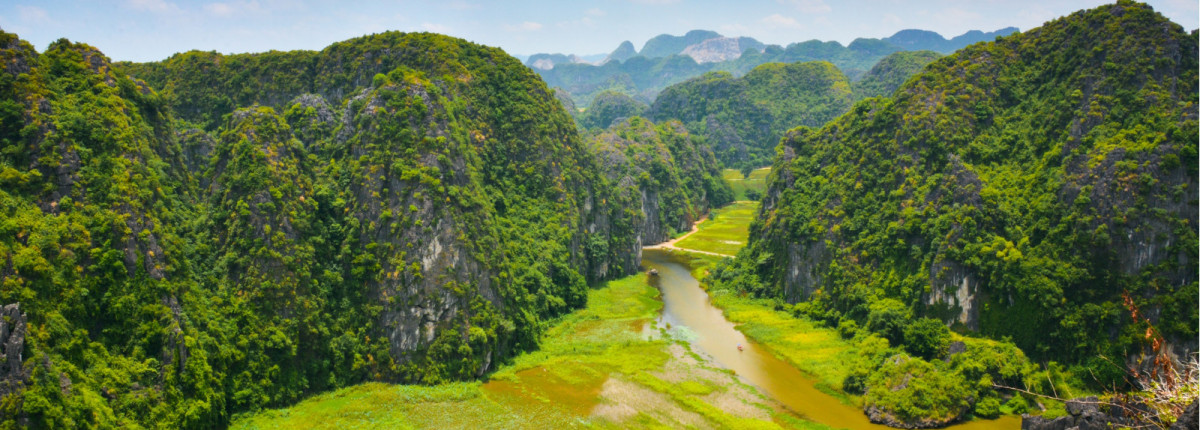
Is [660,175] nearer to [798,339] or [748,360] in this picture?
[798,339]

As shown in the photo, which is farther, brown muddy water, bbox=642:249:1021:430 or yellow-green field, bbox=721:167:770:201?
yellow-green field, bbox=721:167:770:201

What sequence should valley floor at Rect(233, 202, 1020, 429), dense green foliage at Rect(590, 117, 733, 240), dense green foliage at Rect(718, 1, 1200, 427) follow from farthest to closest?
1. dense green foliage at Rect(590, 117, 733, 240)
2. dense green foliage at Rect(718, 1, 1200, 427)
3. valley floor at Rect(233, 202, 1020, 429)

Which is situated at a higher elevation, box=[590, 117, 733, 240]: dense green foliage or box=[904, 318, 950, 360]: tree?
box=[590, 117, 733, 240]: dense green foliage

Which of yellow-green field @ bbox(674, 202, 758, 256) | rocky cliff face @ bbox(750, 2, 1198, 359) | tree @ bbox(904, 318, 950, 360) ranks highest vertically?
rocky cliff face @ bbox(750, 2, 1198, 359)

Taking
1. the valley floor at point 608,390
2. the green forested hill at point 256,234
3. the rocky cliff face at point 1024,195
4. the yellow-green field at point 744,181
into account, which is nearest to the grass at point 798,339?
the valley floor at point 608,390

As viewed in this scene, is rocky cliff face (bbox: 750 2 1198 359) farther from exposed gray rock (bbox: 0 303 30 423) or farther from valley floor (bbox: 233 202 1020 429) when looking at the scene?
exposed gray rock (bbox: 0 303 30 423)

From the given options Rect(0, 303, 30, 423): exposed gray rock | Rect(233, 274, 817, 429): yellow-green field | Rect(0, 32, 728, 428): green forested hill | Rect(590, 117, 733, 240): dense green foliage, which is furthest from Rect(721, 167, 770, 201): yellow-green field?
Rect(0, 303, 30, 423): exposed gray rock

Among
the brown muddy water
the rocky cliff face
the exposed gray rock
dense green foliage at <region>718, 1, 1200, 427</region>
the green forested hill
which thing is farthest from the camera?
the rocky cliff face
